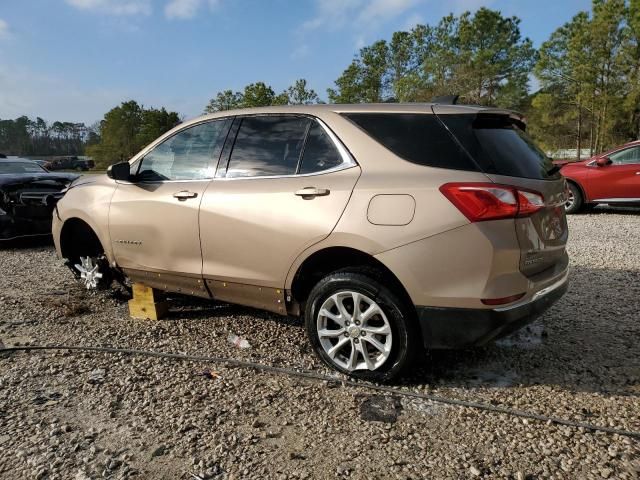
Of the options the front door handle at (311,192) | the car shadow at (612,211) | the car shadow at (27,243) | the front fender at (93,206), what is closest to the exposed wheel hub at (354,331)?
the front door handle at (311,192)

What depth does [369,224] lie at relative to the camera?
2.82m

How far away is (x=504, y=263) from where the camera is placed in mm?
2621

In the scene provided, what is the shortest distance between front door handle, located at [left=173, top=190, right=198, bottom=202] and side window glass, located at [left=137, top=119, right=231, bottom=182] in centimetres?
15

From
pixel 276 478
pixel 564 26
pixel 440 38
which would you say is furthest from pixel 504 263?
pixel 440 38

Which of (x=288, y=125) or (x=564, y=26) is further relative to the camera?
(x=564, y=26)

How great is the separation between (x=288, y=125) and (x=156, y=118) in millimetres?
48092

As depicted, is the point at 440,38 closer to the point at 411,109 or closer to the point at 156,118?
the point at 156,118

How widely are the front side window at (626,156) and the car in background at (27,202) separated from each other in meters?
10.2

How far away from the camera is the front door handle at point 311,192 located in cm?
302

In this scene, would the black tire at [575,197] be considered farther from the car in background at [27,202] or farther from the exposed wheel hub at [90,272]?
the car in background at [27,202]

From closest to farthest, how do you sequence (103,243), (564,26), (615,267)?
A: (103,243), (615,267), (564,26)

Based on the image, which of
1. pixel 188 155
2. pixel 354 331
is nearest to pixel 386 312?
pixel 354 331

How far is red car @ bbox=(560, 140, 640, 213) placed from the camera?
991 cm

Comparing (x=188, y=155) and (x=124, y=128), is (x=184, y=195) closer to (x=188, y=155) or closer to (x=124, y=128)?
(x=188, y=155)
